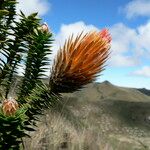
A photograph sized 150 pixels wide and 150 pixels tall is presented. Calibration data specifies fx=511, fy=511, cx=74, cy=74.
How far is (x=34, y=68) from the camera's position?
10.6 ft

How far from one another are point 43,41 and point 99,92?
118029mm

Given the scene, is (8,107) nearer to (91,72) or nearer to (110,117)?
(91,72)

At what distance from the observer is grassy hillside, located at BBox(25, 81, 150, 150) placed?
38.6 feet

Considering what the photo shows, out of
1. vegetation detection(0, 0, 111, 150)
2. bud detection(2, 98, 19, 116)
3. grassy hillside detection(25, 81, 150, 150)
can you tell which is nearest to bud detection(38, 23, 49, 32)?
vegetation detection(0, 0, 111, 150)

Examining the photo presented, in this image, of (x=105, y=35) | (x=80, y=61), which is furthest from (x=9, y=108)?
(x=105, y=35)

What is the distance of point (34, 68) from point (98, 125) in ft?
119

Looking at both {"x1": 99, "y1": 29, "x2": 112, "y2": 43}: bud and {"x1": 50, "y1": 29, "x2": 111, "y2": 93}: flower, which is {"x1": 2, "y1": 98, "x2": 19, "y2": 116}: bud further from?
{"x1": 99, "y1": 29, "x2": 112, "y2": 43}: bud

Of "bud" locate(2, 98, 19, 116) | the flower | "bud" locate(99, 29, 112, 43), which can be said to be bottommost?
"bud" locate(2, 98, 19, 116)

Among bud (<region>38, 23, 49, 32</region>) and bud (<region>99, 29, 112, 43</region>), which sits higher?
bud (<region>38, 23, 49, 32</region>)

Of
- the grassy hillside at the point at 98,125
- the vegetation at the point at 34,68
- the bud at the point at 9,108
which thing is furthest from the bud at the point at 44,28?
the bud at the point at 9,108

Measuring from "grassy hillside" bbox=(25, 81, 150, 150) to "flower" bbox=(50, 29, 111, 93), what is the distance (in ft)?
1.86

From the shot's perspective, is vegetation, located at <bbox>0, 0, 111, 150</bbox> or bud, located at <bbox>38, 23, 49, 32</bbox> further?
bud, located at <bbox>38, 23, 49, 32</bbox>

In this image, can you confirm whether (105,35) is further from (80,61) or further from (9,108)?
(9,108)

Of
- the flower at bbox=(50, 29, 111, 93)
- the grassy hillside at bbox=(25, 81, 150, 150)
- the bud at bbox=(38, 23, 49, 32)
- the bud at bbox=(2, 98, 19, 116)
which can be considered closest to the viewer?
the bud at bbox=(2, 98, 19, 116)
